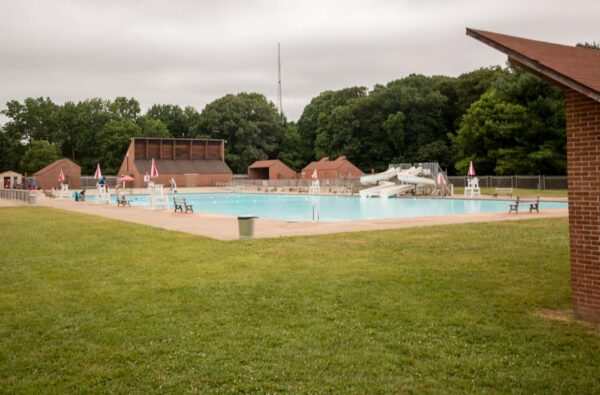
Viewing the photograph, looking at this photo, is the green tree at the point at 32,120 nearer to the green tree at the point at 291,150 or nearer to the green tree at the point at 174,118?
the green tree at the point at 174,118

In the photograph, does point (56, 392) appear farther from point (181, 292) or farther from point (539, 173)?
point (539, 173)

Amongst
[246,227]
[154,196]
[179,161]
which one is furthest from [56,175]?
[246,227]

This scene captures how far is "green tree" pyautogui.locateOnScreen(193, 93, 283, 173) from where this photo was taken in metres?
87.9

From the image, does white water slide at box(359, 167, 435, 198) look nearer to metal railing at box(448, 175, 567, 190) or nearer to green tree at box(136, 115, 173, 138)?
metal railing at box(448, 175, 567, 190)

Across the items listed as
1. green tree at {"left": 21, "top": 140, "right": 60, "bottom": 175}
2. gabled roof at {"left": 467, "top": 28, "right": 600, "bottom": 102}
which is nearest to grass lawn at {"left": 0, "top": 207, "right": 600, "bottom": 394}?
gabled roof at {"left": 467, "top": 28, "right": 600, "bottom": 102}

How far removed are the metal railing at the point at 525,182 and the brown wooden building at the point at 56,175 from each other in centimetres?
4852

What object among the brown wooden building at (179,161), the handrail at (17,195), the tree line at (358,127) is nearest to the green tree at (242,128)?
the tree line at (358,127)

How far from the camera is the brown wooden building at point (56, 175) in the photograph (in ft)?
232

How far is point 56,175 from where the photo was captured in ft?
234

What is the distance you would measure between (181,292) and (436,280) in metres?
3.98

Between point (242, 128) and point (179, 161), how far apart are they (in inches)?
497

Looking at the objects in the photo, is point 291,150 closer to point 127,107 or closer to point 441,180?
point 127,107

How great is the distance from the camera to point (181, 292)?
8.21 m

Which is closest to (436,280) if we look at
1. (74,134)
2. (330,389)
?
(330,389)
